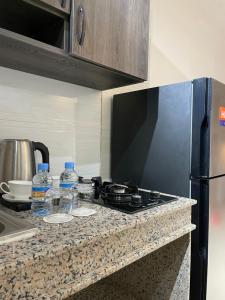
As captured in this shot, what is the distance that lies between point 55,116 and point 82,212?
2.19 feet

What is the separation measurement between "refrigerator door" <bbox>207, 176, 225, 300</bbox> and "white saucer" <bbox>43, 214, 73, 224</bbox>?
0.77 m

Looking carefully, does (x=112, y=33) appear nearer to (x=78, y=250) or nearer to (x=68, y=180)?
(x=68, y=180)

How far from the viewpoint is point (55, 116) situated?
132 cm

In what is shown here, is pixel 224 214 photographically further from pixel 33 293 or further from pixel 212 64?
pixel 212 64

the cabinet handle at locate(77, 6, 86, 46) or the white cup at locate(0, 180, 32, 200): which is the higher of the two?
the cabinet handle at locate(77, 6, 86, 46)

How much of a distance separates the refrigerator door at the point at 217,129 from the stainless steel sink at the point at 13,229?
0.92 meters

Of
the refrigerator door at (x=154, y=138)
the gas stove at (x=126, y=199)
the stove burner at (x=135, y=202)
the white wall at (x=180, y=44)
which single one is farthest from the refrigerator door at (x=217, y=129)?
the white wall at (x=180, y=44)

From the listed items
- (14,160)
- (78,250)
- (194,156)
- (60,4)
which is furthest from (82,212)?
(60,4)

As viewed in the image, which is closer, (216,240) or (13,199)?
(13,199)

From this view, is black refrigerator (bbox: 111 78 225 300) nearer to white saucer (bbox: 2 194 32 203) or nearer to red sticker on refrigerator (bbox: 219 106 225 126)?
red sticker on refrigerator (bbox: 219 106 225 126)

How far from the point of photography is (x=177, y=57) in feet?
6.74

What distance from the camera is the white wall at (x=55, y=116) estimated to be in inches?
44.4

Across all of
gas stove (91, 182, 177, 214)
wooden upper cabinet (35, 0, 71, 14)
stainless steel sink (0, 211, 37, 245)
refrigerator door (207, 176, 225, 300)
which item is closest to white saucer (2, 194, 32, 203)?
stainless steel sink (0, 211, 37, 245)

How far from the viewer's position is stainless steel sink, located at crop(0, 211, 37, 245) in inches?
23.5
